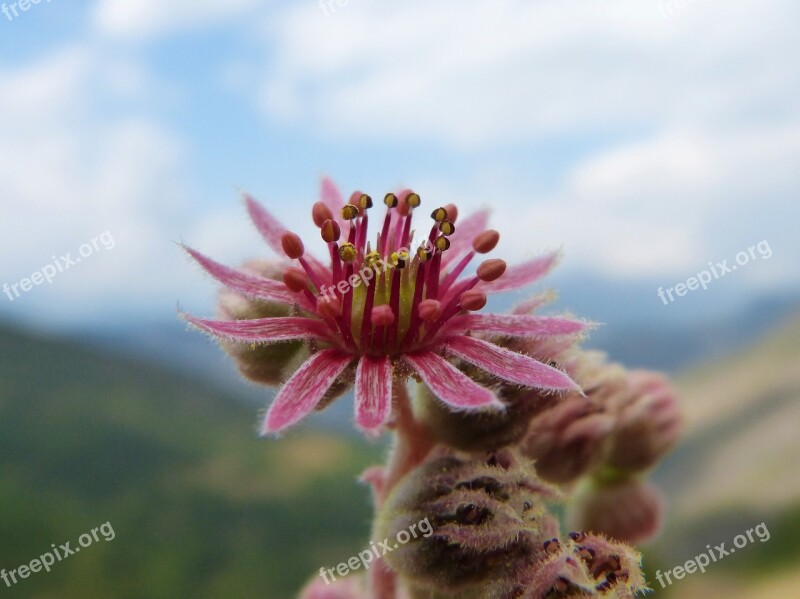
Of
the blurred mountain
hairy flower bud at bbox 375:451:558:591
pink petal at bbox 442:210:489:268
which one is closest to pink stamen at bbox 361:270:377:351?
hairy flower bud at bbox 375:451:558:591

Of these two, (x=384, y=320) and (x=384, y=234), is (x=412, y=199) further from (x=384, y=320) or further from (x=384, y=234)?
(x=384, y=320)

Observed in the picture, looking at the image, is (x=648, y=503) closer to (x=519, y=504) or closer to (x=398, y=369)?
(x=519, y=504)

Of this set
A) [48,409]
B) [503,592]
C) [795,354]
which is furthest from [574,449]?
[795,354]

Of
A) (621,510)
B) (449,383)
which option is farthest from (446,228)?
(621,510)

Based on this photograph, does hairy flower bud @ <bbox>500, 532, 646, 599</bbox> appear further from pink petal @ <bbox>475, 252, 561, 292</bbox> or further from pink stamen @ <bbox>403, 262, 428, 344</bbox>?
pink petal @ <bbox>475, 252, 561, 292</bbox>

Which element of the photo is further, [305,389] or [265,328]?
[265,328]

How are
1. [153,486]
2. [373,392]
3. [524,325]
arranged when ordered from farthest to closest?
[153,486]
[524,325]
[373,392]
